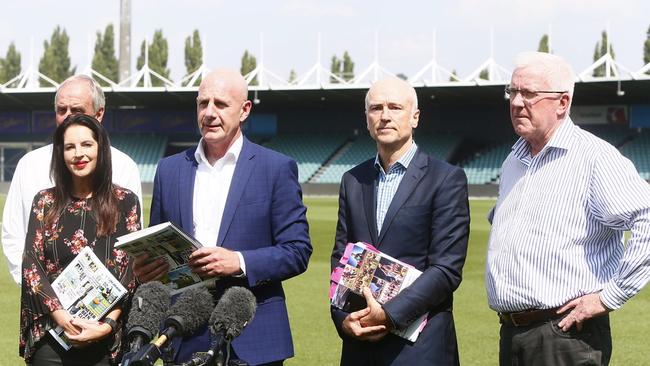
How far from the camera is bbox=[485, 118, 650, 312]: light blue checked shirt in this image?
373 centimetres

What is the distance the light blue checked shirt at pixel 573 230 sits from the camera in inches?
147

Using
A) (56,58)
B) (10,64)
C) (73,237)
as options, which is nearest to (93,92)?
(73,237)

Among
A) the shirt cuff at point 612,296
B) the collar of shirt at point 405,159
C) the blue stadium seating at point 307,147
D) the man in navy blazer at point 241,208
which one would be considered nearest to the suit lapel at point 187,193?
the man in navy blazer at point 241,208

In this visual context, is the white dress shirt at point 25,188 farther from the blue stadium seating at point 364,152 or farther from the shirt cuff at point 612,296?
the blue stadium seating at point 364,152

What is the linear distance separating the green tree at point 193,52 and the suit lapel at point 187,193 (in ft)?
216

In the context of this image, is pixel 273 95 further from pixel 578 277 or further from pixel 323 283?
pixel 578 277

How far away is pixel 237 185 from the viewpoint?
4094mm

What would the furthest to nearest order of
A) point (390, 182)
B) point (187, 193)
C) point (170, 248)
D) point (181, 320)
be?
point (390, 182) < point (187, 193) < point (170, 248) < point (181, 320)

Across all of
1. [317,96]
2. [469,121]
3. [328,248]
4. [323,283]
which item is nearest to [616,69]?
[469,121]

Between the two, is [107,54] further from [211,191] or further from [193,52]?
[211,191]

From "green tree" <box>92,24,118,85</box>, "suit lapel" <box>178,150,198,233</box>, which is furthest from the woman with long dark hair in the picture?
"green tree" <box>92,24,118,85</box>

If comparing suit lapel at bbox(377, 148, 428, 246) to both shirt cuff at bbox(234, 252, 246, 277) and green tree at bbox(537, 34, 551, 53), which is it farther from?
green tree at bbox(537, 34, 551, 53)

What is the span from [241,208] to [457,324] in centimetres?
591

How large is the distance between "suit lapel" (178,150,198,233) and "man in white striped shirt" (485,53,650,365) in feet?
4.67
